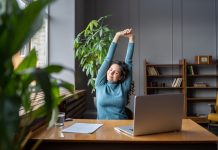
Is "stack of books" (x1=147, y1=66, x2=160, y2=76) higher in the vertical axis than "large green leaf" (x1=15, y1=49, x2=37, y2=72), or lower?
higher

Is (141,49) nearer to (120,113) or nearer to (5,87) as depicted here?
(120,113)

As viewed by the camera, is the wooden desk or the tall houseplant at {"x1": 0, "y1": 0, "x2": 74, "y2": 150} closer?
the tall houseplant at {"x1": 0, "y1": 0, "x2": 74, "y2": 150}

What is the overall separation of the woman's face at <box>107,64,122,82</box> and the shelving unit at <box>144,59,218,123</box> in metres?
3.41

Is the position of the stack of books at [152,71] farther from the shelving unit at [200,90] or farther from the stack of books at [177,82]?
the shelving unit at [200,90]

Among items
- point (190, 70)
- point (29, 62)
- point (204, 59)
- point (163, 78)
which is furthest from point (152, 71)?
point (29, 62)

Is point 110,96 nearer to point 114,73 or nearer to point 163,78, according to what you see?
point 114,73

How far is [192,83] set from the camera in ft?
20.2

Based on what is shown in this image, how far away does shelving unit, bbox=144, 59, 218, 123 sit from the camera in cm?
602

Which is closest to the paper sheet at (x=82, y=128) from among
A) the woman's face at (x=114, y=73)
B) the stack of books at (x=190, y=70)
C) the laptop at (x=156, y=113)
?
the laptop at (x=156, y=113)

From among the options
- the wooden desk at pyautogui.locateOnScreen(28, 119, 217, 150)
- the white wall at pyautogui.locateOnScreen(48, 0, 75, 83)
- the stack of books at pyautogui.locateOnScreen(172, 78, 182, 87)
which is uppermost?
the white wall at pyautogui.locateOnScreen(48, 0, 75, 83)

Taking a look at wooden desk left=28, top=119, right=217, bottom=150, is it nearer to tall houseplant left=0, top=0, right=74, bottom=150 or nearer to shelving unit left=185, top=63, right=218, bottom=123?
tall houseplant left=0, top=0, right=74, bottom=150

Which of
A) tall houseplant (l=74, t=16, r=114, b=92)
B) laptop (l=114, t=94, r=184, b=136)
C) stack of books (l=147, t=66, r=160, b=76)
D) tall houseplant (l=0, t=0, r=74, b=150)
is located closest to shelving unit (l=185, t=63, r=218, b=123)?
stack of books (l=147, t=66, r=160, b=76)

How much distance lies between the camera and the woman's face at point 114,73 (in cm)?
261

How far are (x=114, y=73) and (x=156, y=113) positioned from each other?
918 millimetres
